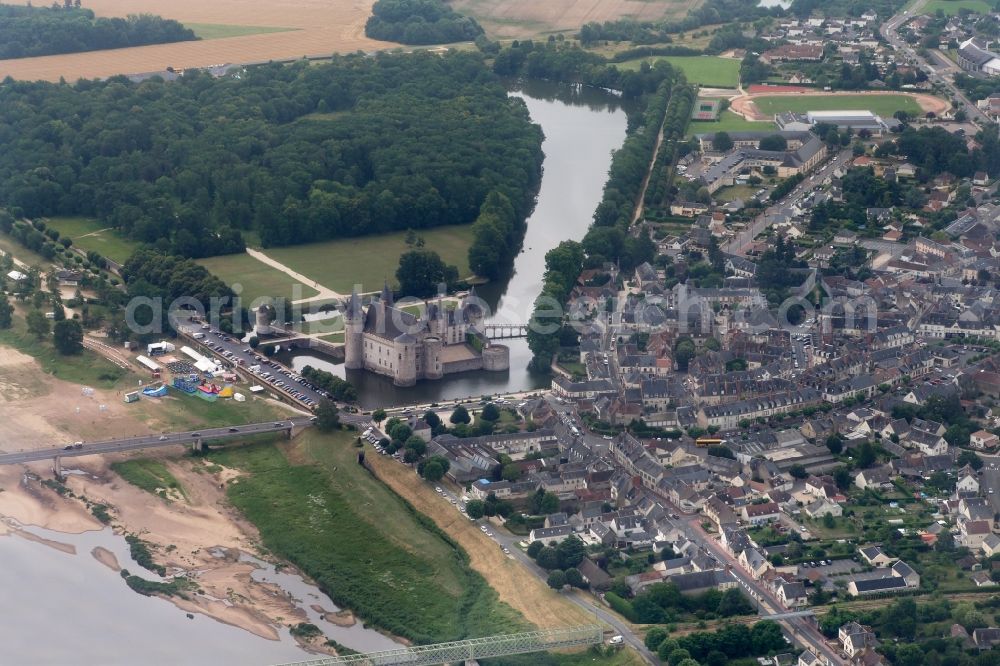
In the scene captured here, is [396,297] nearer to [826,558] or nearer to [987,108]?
[826,558]

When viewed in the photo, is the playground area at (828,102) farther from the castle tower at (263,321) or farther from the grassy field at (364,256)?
the castle tower at (263,321)

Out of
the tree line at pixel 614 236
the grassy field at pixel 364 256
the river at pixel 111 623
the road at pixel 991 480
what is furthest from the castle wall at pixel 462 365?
the road at pixel 991 480

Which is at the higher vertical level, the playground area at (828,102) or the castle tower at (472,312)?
the playground area at (828,102)

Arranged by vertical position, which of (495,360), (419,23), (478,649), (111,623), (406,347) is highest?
(419,23)

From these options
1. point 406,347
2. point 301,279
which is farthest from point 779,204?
point 406,347

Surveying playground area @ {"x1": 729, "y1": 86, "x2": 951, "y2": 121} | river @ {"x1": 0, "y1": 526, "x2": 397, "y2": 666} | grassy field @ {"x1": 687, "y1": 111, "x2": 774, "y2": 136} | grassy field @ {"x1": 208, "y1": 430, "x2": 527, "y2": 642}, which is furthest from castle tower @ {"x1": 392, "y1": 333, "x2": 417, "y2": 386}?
playground area @ {"x1": 729, "y1": 86, "x2": 951, "y2": 121}

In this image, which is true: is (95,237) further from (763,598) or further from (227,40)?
(763,598)

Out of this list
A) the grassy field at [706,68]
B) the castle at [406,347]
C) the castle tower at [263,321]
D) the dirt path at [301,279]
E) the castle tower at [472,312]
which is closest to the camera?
the castle at [406,347]
